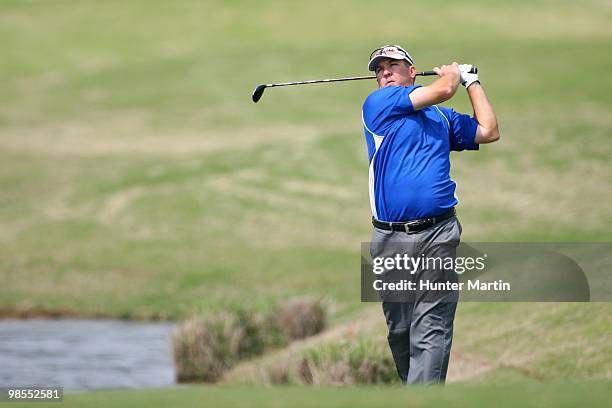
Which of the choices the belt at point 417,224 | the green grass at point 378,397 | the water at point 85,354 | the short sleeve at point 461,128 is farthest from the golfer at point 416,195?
the water at point 85,354

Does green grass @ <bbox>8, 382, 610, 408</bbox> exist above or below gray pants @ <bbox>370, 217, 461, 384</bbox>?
below

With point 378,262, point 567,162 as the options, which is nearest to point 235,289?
point 567,162

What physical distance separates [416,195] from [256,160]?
27798 millimetres

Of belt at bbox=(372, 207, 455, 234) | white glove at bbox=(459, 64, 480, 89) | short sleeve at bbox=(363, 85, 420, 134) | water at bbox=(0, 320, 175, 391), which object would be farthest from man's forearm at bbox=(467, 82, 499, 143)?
water at bbox=(0, 320, 175, 391)

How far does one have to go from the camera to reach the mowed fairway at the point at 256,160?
24.4m

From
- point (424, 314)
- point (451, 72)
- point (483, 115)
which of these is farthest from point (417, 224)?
point (451, 72)

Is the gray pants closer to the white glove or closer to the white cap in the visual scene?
the white glove

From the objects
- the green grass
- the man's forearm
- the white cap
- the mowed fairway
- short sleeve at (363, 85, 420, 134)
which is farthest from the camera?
the mowed fairway

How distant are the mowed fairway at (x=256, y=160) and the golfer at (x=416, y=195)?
11.9ft

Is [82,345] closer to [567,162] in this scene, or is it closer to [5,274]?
[5,274]

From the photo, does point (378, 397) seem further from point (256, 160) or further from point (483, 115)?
point (256, 160)

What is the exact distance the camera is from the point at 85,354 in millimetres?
19078

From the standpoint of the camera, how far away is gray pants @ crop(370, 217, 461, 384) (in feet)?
31.0

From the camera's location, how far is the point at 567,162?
3444 centimetres
